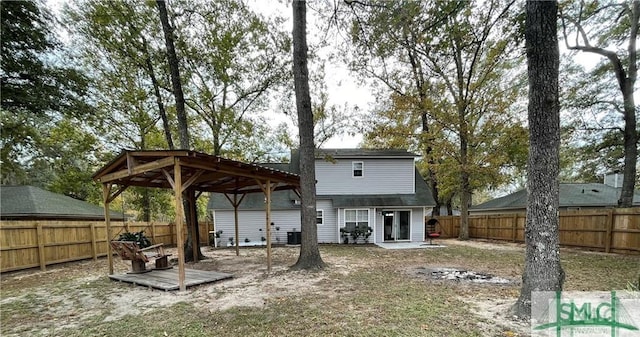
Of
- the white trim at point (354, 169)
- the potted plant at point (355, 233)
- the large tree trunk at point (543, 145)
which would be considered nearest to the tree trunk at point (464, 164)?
the white trim at point (354, 169)

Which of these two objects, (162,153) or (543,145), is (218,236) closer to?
(162,153)

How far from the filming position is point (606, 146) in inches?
474

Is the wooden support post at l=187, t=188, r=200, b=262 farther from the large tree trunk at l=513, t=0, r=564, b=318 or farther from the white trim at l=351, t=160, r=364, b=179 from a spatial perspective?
the large tree trunk at l=513, t=0, r=564, b=318

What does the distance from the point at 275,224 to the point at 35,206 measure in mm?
9603

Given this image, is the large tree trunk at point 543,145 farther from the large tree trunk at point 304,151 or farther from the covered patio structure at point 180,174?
the covered patio structure at point 180,174

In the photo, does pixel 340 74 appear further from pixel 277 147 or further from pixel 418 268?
pixel 418 268

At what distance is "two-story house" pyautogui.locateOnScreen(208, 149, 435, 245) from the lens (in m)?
13.6

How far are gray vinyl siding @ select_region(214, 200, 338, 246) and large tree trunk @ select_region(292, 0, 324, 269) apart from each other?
6607mm

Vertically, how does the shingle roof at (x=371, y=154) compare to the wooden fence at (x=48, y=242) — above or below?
above

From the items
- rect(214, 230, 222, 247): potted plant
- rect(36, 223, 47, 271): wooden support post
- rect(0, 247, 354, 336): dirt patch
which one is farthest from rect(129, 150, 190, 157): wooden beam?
rect(214, 230, 222, 247): potted plant

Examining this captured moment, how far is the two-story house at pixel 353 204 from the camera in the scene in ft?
44.6

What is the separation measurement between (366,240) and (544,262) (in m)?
10.5

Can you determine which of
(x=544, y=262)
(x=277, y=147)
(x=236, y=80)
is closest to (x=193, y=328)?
(x=544, y=262)

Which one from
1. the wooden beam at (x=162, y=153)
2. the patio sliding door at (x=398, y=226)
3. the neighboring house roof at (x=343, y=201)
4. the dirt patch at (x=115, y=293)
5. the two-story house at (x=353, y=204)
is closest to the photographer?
the dirt patch at (x=115, y=293)
